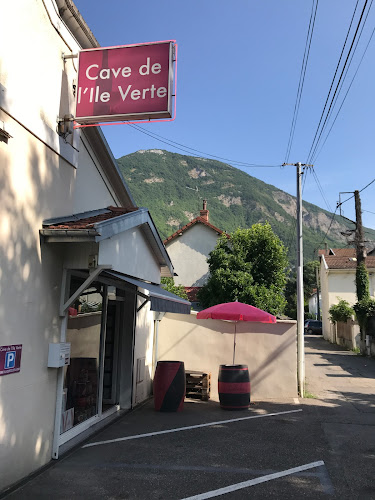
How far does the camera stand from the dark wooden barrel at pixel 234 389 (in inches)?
340

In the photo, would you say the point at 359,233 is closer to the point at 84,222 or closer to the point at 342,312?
the point at 342,312

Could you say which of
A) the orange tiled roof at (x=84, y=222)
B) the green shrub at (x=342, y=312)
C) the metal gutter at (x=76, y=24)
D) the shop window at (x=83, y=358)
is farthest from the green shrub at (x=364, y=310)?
the metal gutter at (x=76, y=24)

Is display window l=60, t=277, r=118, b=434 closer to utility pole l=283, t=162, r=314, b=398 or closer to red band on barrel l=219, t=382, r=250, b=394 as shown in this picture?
red band on barrel l=219, t=382, r=250, b=394

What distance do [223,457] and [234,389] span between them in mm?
2925

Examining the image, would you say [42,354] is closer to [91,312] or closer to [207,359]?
[91,312]

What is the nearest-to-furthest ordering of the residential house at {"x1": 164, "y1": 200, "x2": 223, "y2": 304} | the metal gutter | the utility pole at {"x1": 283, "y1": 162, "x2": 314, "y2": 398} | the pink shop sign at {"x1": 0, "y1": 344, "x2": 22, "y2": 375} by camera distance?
the pink shop sign at {"x1": 0, "y1": 344, "x2": 22, "y2": 375} → the metal gutter → the utility pole at {"x1": 283, "y1": 162, "x2": 314, "y2": 398} → the residential house at {"x1": 164, "y1": 200, "x2": 223, "y2": 304}

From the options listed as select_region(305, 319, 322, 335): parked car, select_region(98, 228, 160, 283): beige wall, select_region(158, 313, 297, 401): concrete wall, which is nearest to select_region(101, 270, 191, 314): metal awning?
select_region(98, 228, 160, 283): beige wall

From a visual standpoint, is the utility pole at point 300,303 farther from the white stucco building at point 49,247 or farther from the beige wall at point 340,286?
the beige wall at point 340,286

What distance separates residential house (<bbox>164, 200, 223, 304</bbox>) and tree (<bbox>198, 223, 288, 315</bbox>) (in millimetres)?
7687

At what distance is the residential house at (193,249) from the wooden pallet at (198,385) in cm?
1730

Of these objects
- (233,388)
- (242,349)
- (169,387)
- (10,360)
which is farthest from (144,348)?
(10,360)

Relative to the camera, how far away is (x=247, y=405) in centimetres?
879

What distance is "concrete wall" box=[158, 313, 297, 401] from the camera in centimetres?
1015

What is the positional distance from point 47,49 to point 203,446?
597 centimetres
